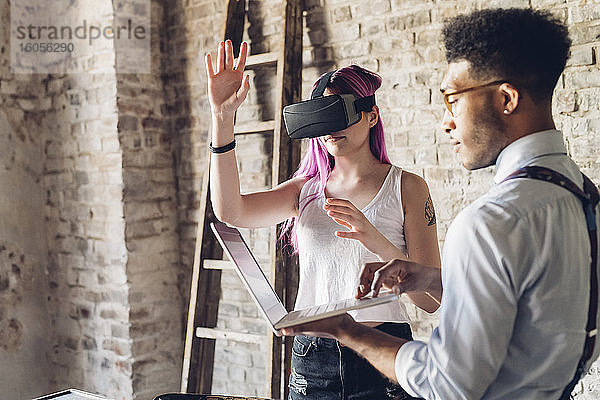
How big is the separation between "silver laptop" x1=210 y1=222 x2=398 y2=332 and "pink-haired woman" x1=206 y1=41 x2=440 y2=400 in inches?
12.5

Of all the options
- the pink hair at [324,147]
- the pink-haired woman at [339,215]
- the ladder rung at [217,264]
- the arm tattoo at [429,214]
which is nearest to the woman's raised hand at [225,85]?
the pink-haired woman at [339,215]

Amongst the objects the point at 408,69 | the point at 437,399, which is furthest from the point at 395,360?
the point at 408,69

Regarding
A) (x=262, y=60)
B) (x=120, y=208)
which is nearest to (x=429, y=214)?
(x=262, y=60)

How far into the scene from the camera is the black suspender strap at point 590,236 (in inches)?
46.9

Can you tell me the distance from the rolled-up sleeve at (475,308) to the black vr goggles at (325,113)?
3.35 feet

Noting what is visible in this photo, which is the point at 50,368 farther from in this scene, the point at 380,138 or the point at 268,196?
the point at 380,138

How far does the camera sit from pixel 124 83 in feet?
12.8

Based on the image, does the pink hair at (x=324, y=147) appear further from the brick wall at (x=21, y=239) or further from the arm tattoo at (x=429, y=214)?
the brick wall at (x=21, y=239)

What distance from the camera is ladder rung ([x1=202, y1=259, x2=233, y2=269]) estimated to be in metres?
3.60

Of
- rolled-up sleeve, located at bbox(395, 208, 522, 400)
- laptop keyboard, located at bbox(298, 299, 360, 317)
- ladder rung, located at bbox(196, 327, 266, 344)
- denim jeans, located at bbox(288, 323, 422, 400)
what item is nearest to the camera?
rolled-up sleeve, located at bbox(395, 208, 522, 400)

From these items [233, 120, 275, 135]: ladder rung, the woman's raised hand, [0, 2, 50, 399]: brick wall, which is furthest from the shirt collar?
[0, 2, 50, 399]: brick wall

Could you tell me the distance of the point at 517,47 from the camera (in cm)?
124

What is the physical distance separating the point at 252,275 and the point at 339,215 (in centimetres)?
37

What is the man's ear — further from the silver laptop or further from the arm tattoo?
the arm tattoo
